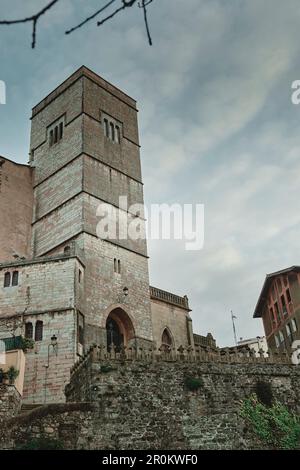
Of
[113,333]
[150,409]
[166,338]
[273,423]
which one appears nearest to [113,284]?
[113,333]

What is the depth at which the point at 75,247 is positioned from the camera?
26234 mm

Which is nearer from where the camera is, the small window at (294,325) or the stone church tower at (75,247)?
the stone church tower at (75,247)

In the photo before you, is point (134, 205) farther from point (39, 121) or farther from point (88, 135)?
point (39, 121)

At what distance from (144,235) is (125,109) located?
11199 mm

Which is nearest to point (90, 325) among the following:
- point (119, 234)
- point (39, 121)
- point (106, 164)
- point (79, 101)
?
point (119, 234)

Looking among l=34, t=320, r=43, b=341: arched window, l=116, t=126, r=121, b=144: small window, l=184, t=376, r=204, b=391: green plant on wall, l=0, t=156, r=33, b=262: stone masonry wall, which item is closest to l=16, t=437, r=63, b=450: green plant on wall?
l=184, t=376, r=204, b=391: green plant on wall

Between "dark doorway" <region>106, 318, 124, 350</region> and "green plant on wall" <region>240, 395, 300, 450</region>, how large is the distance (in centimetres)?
1117

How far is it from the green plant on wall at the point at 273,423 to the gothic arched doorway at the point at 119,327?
36.7 ft

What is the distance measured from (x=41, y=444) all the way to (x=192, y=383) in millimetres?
5896

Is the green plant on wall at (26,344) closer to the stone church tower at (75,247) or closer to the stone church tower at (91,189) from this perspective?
the stone church tower at (75,247)

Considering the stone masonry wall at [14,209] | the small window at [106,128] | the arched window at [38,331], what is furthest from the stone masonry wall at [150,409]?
the small window at [106,128]

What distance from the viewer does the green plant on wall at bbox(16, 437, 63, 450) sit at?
14750 mm

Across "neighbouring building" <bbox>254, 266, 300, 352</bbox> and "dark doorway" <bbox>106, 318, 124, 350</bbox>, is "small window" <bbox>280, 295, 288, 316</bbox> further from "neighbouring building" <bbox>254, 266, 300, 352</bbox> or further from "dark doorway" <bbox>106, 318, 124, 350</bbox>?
"dark doorway" <bbox>106, 318, 124, 350</bbox>

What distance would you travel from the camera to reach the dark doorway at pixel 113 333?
28.0m
